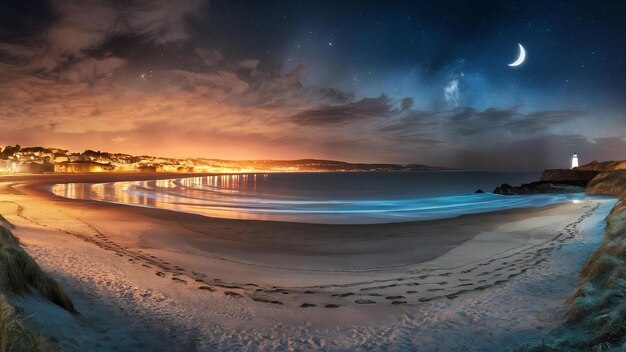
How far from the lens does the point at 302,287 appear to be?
8195mm

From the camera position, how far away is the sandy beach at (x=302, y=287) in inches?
216

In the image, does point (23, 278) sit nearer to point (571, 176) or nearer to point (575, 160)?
point (571, 176)

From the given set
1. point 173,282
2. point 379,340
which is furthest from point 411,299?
point 173,282

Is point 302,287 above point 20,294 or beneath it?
beneath

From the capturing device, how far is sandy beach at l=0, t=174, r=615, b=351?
18.0 feet

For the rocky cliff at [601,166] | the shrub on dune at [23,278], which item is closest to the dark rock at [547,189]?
the rocky cliff at [601,166]

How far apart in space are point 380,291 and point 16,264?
6292 millimetres

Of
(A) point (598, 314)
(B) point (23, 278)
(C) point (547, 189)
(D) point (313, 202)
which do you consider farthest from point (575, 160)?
(B) point (23, 278)

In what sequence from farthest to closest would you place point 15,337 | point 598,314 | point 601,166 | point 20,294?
1. point 601,166
2. point 598,314
3. point 20,294
4. point 15,337

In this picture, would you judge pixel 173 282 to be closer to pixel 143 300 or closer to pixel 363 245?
pixel 143 300

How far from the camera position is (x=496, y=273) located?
9047 mm

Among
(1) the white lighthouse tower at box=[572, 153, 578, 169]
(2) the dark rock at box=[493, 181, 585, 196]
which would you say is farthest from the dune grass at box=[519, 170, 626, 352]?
(1) the white lighthouse tower at box=[572, 153, 578, 169]

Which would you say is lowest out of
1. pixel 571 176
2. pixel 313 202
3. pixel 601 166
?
pixel 313 202

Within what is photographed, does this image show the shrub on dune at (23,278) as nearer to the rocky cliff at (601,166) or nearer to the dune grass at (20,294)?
the dune grass at (20,294)
